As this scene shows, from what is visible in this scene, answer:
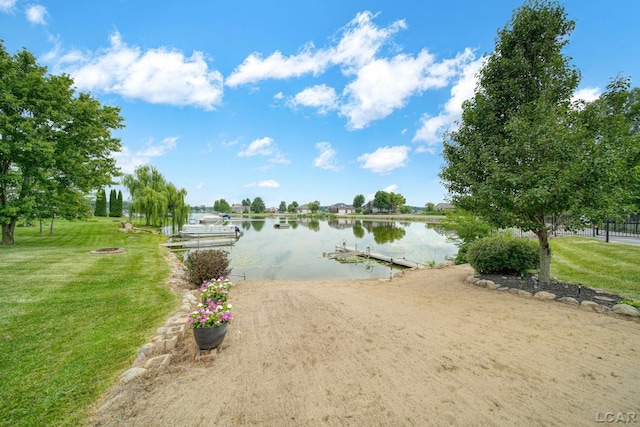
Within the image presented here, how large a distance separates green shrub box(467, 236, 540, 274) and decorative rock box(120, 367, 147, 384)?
354 inches

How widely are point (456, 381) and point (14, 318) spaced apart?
23.5ft

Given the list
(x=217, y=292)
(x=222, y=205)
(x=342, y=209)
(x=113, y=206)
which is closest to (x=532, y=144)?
(x=217, y=292)

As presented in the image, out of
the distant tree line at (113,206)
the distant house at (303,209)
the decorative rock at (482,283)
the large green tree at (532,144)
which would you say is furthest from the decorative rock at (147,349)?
the distant house at (303,209)

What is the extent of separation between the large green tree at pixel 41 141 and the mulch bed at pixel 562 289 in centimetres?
1801

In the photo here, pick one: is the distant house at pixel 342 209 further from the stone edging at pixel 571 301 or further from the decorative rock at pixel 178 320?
the decorative rock at pixel 178 320

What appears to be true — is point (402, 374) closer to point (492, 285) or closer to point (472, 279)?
point (492, 285)

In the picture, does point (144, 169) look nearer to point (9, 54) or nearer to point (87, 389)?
point (9, 54)

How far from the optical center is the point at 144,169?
28922 millimetres

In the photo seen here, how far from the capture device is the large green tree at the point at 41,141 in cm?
1068

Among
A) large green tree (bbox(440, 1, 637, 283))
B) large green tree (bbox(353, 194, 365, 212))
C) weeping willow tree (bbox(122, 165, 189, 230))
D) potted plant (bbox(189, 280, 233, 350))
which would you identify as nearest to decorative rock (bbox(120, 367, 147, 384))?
potted plant (bbox(189, 280, 233, 350))

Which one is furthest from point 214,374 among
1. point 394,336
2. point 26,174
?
point 26,174

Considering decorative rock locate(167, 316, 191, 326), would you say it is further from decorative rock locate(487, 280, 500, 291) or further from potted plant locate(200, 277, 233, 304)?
decorative rock locate(487, 280, 500, 291)

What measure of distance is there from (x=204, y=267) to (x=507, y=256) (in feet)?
31.1

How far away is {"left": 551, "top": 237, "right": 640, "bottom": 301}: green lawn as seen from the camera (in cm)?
669
